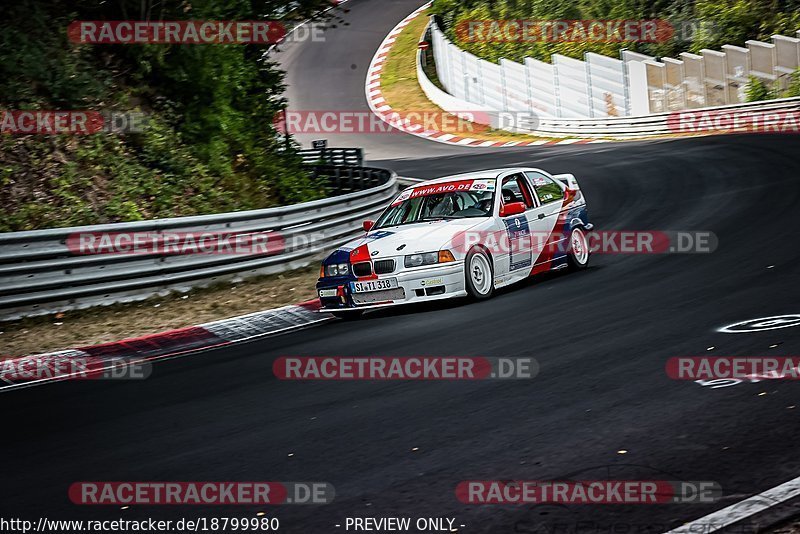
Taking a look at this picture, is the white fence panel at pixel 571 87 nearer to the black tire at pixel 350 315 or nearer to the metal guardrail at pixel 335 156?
the metal guardrail at pixel 335 156

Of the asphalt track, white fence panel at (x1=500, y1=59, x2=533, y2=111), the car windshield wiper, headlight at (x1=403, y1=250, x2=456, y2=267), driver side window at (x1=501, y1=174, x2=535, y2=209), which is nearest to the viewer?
the asphalt track

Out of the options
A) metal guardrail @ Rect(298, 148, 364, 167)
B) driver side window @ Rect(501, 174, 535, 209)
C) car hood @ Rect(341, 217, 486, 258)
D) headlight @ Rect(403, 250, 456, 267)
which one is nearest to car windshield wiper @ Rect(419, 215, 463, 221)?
car hood @ Rect(341, 217, 486, 258)

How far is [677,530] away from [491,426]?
6.20 feet

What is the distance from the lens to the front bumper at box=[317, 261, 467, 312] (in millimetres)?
10508

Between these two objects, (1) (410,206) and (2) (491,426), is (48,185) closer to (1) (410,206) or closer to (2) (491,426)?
(1) (410,206)

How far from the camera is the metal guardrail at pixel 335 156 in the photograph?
24570mm

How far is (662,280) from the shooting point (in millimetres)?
10914

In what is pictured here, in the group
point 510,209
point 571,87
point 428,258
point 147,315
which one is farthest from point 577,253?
point 571,87

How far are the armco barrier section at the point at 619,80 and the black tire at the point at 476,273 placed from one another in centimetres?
2289

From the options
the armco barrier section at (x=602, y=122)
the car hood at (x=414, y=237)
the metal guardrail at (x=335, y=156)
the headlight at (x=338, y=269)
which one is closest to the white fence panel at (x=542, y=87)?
the armco barrier section at (x=602, y=122)

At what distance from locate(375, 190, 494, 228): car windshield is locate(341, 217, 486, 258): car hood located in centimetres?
20

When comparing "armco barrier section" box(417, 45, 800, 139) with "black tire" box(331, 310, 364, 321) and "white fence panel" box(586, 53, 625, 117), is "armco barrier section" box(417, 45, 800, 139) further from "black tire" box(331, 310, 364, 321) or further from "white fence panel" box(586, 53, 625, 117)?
"black tire" box(331, 310, 364, 321)

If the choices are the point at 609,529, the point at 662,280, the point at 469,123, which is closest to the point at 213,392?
the point at 609,529

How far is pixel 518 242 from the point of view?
1142 centimetres
